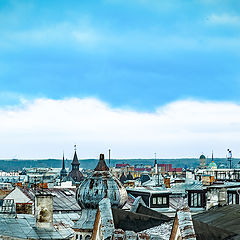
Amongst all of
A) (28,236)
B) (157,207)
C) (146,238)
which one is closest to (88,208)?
(28,236)

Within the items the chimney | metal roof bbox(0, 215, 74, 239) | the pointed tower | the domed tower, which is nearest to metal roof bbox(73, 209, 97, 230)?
the domed tower

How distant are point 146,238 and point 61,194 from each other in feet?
183

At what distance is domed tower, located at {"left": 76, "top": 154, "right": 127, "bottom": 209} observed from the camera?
2739 centimetres

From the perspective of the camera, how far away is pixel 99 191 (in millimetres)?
27422

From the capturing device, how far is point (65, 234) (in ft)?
99.8

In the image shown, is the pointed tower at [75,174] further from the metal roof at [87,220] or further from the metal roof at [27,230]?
the metal roof at [87,220]

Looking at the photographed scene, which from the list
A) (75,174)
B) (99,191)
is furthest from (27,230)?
(75,174)

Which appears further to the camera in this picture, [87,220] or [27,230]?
[27,230]

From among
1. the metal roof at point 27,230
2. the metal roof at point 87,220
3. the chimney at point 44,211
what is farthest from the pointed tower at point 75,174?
the metal roof at point 87,220

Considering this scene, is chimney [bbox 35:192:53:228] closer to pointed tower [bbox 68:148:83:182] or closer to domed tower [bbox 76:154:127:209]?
→ domed tower [bbox 76:154:127:209]

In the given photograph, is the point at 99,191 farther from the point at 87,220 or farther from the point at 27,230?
the point at 27,230

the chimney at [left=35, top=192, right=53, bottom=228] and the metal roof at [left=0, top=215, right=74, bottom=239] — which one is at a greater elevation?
the chimney at [left=35, top=192, right=53, bottom=228]

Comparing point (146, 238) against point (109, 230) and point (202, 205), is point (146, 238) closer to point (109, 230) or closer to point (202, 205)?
point (109, 230)

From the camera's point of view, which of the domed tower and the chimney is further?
the chimney
